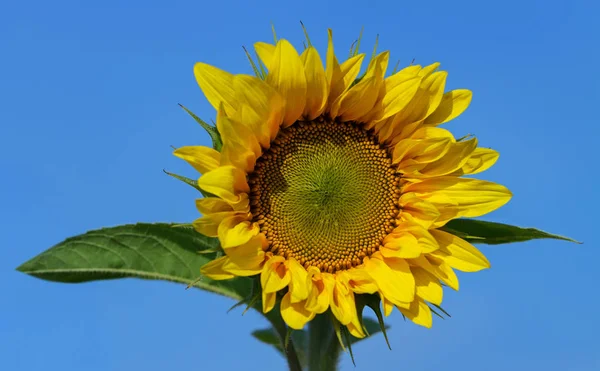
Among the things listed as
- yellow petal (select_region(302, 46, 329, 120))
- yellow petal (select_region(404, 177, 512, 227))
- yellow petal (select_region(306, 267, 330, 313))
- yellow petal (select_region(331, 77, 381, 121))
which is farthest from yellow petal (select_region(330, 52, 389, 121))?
yellow petal (select_region(306, 267, 330, 313))

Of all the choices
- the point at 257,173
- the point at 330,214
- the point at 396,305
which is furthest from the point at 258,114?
the point at 396,305

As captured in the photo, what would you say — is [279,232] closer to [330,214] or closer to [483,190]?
[330,214]

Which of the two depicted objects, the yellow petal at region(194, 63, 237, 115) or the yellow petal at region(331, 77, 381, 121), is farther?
the yellow petal at region(331, 77, 381, 121)

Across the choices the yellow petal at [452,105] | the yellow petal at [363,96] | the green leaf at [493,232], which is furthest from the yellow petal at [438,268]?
the yellow petal at [363,96]

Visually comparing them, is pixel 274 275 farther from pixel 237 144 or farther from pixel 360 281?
pixel 237 144

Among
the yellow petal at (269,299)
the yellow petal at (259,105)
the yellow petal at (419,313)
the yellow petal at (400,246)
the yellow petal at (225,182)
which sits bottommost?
the yellow petal at (419,313)

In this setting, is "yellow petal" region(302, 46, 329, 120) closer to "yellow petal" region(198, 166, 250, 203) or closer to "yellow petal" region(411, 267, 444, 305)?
"yellow petal" region(198, 166, 250, 203)

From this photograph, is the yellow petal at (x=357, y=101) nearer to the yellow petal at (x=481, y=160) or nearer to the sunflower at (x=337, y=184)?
the sunflower at (x=337, y=184)
